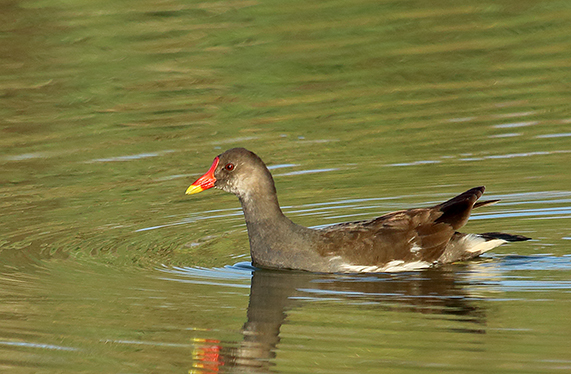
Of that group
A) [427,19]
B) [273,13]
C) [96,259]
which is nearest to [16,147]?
[96,259]

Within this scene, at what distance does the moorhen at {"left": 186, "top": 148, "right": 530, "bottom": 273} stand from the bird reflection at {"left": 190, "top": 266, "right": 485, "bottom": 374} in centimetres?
12

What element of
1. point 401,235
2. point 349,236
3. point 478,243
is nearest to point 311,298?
point 349,236

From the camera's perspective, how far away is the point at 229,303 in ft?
28.1

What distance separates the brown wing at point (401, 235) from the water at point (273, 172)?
202 mm

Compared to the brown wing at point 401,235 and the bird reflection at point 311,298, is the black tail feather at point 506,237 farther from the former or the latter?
the bird reflection at point 311,298

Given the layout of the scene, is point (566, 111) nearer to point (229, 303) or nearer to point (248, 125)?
point (248, 125)

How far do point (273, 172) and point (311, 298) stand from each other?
3757mm

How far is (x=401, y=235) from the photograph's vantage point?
938 centimetres

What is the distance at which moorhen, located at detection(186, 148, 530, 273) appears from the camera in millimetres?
9273

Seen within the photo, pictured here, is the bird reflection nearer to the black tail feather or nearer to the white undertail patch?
the white undertail patch

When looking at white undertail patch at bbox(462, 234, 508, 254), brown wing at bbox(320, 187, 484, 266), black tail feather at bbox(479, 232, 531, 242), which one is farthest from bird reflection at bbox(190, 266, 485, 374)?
black tail feather at bbox(479, 232, 531, 242)

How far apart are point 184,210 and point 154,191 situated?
63 centimetres

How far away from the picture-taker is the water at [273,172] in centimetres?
756

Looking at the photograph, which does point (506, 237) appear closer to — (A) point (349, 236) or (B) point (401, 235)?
(B) point (401, 235)
